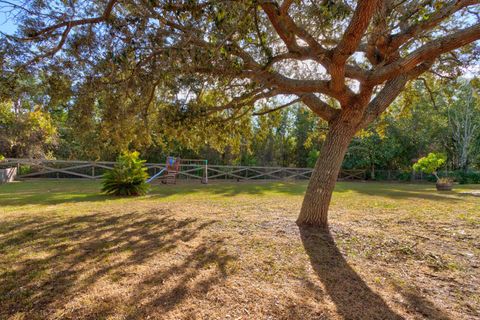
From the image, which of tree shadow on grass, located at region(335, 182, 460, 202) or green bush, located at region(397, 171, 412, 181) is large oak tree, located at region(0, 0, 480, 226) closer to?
tree shadow on grass, located at region(335, 182, 460, 202)

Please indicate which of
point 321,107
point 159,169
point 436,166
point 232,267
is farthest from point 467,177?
point 232,267

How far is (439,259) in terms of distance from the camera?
2986mm

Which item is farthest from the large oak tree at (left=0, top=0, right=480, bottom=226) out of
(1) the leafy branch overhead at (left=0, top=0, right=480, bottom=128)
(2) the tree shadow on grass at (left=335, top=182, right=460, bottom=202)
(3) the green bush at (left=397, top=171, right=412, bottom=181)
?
(3) the green bush at (left=397, top=171, right=412, bottom=181)

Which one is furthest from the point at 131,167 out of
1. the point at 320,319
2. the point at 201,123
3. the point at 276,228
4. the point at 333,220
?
the point at 320,319

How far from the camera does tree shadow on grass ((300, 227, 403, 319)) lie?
1896 mm

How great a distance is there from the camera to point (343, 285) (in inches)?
91.0

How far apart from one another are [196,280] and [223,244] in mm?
1031

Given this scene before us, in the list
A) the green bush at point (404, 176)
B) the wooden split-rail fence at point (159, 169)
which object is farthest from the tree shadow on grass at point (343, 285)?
the green bush at point (404, 176)

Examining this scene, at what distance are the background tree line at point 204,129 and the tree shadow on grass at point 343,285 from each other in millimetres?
3012

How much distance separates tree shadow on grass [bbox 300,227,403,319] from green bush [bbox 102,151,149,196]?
5845mm

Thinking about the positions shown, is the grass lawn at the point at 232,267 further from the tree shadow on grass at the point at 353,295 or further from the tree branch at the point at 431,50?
the tree branch at the point at 431,50

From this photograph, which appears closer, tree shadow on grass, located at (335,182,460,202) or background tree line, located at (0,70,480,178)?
background tree line, located at (0,70,480,178)

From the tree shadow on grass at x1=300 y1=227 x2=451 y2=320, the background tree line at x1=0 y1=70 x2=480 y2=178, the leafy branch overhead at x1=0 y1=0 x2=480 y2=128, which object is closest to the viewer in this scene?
the tree shadow on grass at x1=300 y1=227 x2=451 y2=320

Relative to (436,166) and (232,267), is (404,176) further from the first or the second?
(232,267)
